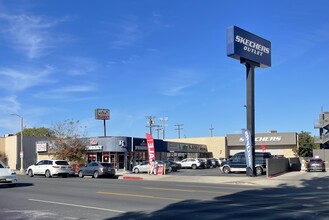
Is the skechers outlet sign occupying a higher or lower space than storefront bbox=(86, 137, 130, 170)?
higher

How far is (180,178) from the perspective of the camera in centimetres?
3078

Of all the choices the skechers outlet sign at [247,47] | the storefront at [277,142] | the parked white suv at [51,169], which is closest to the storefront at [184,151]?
the storefront at [277,142]

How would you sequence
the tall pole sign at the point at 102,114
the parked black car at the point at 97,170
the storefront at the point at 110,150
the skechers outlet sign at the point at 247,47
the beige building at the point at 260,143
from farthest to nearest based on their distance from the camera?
the beige building at the point at 260,143 < the tall pole sign at the point at 102,114 < the storefront at the point at 110,150 < the parked black car at the point at 97,170 < the skechers outlet sign at the point at 247,47

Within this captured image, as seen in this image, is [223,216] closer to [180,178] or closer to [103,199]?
[103,199]

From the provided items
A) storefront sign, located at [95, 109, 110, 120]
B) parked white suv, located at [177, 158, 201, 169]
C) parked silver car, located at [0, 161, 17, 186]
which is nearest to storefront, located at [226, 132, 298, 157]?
parked white suv, located at [177, 158, 201, 169]

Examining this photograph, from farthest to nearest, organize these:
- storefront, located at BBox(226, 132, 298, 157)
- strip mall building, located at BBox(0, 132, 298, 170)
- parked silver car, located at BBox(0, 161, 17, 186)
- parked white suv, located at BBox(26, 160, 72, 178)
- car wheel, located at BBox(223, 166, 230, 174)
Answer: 1. storefront, located at BBox(226, 132, 298, 157)
2. strip mall building, located at BBox(0, 132, 298, 170)
3. car wheel, located at BBox(223, 166, 230, 174)
4. parked white suv, located at BBox(26, 160, 72, 178)
5. parked silver car, located at BBox(0, 161, 17, 186)

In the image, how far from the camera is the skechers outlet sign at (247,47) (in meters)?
30.8

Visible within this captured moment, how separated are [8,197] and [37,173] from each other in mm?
20705

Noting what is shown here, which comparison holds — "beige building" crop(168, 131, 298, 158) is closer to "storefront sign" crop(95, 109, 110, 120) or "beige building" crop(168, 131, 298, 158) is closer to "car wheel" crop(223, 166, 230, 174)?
"storefront sign" crop(95, 109, 110, 120)

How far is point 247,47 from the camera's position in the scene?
32375 millimetres

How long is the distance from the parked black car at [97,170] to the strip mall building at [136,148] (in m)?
9.76

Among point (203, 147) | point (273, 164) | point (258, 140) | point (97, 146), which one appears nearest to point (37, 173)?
point (97, 146)

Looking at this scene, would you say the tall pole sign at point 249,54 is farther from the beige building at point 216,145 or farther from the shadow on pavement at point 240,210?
the beige building at point 216,145

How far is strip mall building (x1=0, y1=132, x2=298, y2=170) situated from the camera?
4791cm
